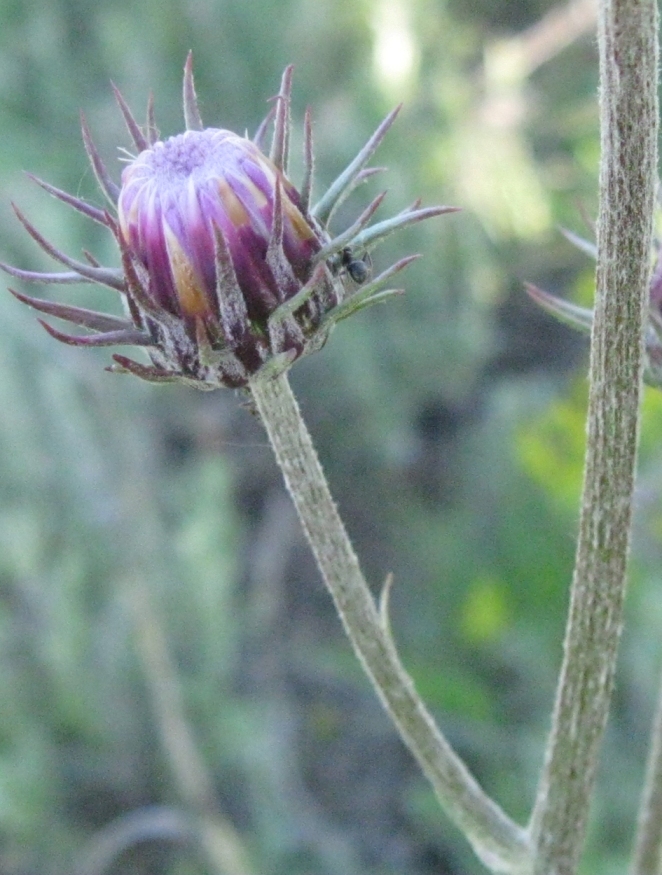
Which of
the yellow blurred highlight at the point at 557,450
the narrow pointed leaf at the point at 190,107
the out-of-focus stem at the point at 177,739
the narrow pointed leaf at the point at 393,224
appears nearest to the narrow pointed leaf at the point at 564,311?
the narrow pointed leaf at the point at 393,224

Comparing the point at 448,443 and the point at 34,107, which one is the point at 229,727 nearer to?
the point at 448,443

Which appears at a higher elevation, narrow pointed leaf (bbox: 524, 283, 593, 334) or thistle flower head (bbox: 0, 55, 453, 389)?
thistle flower head (bbox: 0, 55, 453, 389)

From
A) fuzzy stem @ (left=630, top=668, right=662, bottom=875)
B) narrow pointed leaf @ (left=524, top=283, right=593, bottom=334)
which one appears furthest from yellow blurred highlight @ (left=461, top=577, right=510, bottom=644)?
narrow pointed leaf @ (left=524, top=283, right=593, bottom=334)

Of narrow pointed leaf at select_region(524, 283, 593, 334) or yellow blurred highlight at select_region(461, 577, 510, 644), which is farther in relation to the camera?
yellow blurred highlight at select_region(461, 577, 510, 644)

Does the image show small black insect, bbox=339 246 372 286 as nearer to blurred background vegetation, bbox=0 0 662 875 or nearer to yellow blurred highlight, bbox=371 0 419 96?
blurred background vegetation, bbox=0 0 662 875

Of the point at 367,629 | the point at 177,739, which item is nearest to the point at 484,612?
the point at 177,739

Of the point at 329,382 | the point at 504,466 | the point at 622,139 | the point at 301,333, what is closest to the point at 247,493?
the point at 329,382

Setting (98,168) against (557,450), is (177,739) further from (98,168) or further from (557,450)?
(98,168)
